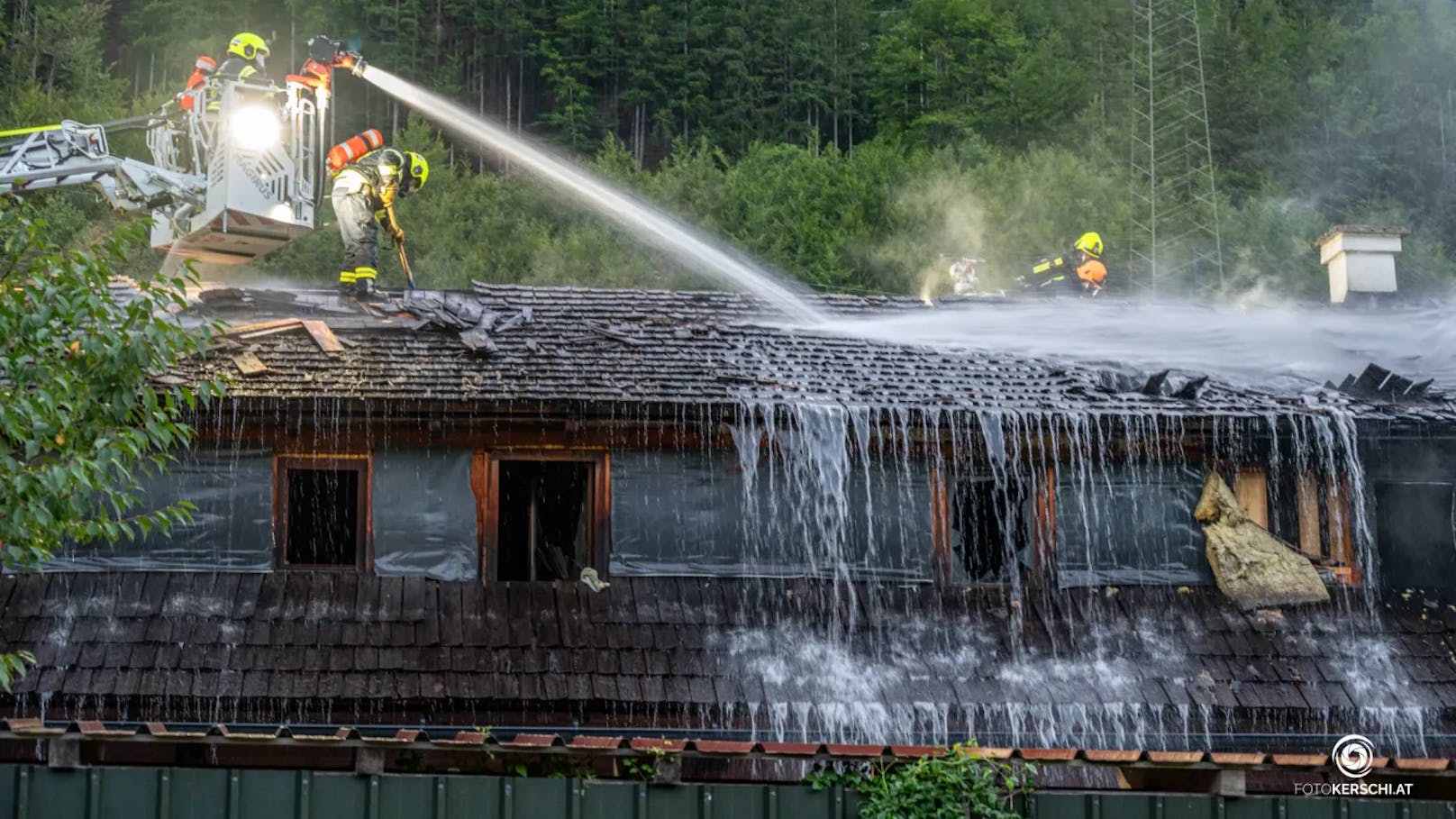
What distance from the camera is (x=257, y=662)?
13.5 metres

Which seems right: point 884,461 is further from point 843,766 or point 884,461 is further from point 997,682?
point 843,766

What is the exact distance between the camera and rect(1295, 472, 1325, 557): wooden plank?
49.7 feet

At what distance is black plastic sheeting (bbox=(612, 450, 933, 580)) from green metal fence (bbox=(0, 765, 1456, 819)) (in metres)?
5.15

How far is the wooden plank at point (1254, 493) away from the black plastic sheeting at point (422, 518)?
6734 mm

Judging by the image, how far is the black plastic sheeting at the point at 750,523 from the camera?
1469 centimetres

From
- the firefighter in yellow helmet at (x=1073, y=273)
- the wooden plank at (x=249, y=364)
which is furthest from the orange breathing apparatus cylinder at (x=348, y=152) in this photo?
the firefighter in yellow helmet at (x=1073, y=273)

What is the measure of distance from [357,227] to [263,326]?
243 cm

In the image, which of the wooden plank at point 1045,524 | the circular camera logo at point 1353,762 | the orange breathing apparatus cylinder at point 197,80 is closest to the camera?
the circular camera logo at point 1353,762

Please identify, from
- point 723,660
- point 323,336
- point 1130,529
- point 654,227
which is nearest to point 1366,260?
point 1130,529

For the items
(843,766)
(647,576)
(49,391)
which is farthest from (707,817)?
(647,576)

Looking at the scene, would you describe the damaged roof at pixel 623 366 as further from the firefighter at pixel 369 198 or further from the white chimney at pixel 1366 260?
the white chimney at pixel 1366 260

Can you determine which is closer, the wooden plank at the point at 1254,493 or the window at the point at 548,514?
the window at the point at 548,514

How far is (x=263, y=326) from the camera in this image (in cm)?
1506

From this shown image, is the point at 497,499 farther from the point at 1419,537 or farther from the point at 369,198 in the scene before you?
the point at 1419,537
